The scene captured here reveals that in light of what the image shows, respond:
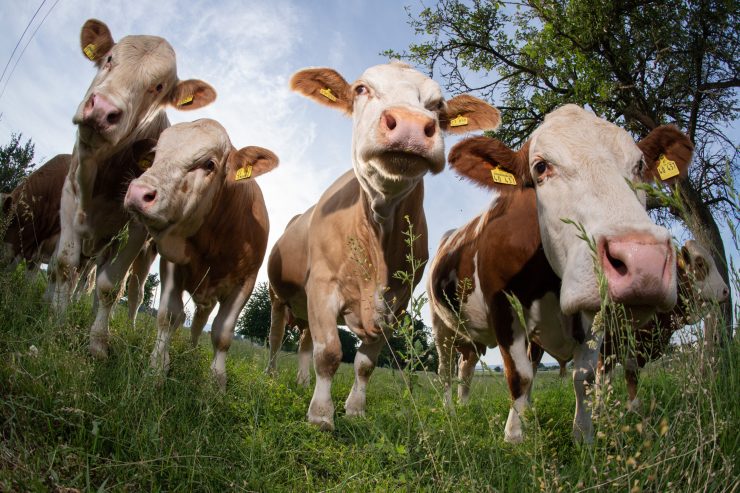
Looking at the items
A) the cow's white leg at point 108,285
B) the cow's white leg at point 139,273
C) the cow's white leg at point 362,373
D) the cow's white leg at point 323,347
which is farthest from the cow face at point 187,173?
the cow's white leg at point 362,373

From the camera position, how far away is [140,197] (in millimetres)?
4156

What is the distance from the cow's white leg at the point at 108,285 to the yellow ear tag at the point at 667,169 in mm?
4106

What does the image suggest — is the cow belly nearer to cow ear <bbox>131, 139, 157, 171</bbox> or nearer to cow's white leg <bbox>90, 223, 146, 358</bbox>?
cow's white leg <bbox>90, 223, 146, 358</bbox>

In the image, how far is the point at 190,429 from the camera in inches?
126

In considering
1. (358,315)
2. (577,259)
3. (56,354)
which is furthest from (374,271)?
(56,354)

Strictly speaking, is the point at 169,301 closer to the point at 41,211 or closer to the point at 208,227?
the point at 208,227

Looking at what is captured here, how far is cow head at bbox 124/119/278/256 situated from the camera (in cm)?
425

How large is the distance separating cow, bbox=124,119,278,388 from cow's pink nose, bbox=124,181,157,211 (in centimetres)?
14

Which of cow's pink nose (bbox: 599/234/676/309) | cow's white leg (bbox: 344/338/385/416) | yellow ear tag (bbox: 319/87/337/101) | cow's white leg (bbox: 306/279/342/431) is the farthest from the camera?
yellow ear tag (bbox: 319/87/337/101)

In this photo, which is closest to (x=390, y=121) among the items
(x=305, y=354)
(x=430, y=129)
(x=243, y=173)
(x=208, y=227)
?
(x=430, y=129)

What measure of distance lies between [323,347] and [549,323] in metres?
1.76

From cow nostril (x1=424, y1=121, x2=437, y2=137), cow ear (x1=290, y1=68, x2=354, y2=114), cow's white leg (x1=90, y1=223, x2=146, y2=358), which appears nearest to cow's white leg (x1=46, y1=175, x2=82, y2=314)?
cow's white leg (x1=90, y1=223, x2=146, y2=358)

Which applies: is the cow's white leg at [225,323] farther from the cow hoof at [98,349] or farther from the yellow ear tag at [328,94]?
the yellow ear tag at [328,94]

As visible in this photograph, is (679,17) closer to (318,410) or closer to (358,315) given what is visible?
(358,315)
